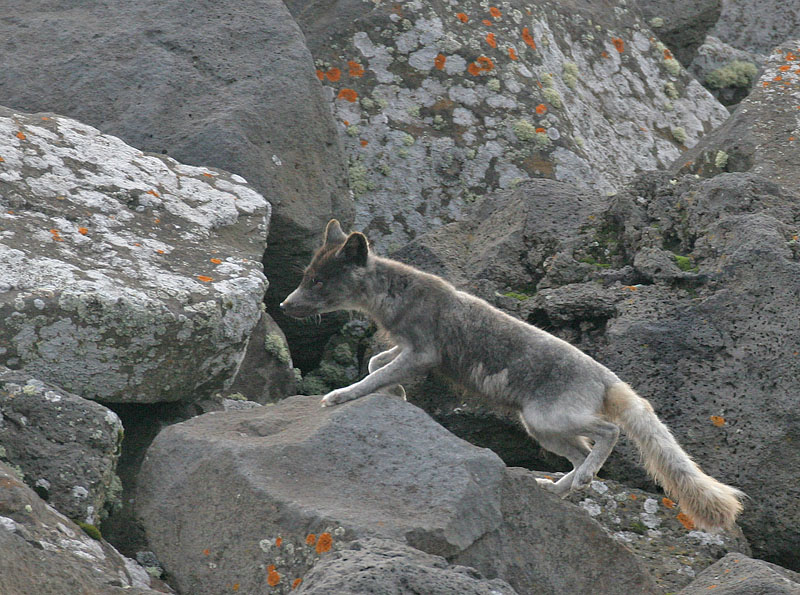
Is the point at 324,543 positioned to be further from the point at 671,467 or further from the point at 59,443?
the point at 671,467

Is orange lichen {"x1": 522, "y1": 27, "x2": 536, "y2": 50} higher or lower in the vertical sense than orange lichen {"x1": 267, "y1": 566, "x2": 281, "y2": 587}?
higher

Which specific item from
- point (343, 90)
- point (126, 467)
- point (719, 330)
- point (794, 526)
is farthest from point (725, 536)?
point (343, 90)

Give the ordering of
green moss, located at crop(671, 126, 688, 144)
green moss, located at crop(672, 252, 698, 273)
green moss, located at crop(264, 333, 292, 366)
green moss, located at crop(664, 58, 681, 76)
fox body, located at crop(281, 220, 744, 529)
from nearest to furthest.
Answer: fox body, located at crop(281, 220, 744, 529) < green moss, located at crop(672, 252, 698, 273) < green moss, located at crop(264, 333, 292, 366) < green moss, located at crop(671, 126, 688, 144) < green moss, located at crop(664, 58, 681, 76)

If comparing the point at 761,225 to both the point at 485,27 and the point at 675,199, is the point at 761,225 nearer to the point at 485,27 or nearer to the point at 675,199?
the point at 675,199

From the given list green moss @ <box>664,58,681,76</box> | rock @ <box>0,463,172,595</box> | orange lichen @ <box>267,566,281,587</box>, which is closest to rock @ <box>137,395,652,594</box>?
orange lichen @ <box>267,566,281,587</box>

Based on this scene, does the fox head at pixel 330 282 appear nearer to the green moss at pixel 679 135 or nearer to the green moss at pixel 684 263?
the green moss at pixel 684 263

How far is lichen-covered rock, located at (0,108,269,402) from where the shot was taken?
710 cm

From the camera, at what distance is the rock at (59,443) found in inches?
249

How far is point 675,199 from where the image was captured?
920cm

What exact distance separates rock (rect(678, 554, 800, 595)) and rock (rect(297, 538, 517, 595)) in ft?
5.17

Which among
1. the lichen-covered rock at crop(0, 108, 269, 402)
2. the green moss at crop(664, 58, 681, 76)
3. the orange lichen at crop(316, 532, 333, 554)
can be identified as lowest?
the lichen-covered rock at crop(0, 108, 269, 402)

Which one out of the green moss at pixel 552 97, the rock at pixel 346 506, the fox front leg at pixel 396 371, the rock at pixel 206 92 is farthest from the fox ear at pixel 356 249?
the green moss at pixel 552 97

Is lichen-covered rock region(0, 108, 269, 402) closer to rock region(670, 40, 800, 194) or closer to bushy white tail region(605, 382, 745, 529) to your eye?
bushy white tail region(605, 382, 745, 529)

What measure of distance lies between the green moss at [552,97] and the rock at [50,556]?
756 cm
